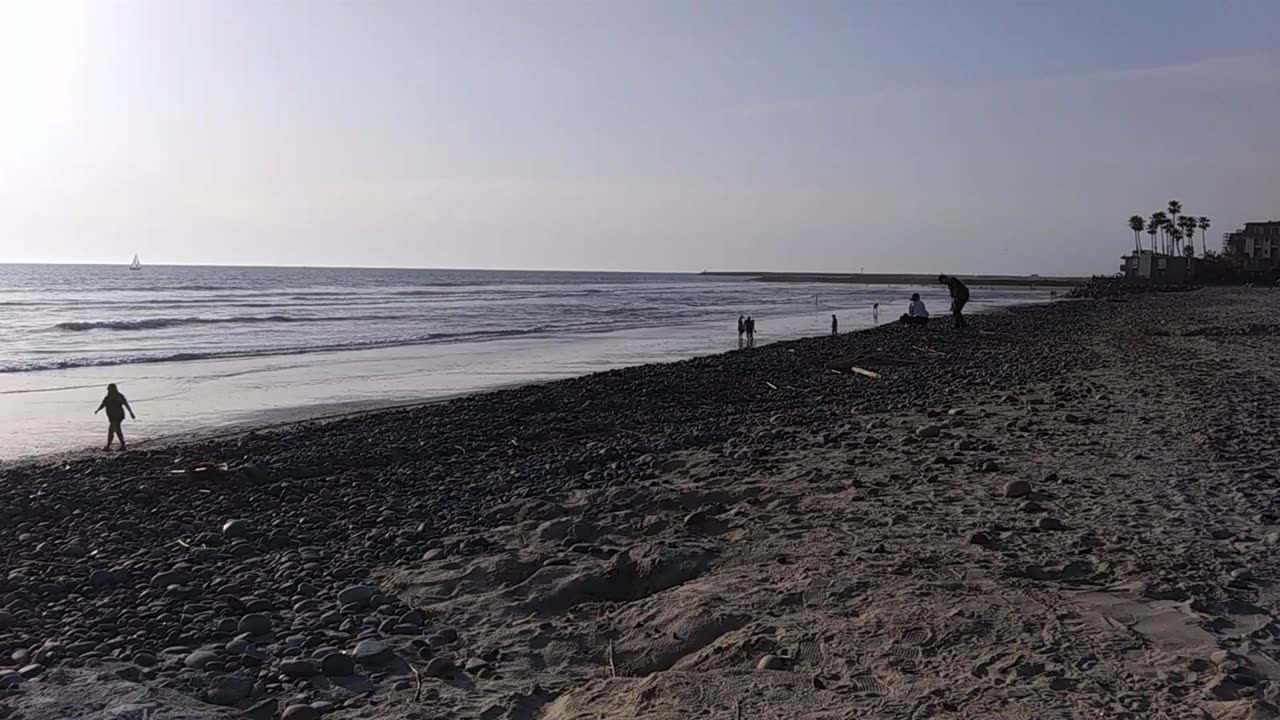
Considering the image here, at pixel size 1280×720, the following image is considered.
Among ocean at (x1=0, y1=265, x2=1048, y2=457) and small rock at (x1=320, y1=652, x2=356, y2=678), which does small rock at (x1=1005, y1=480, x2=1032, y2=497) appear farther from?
ocean at (x1=0, y1=265, x2=1048, y2=457)

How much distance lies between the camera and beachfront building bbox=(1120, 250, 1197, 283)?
317 feet

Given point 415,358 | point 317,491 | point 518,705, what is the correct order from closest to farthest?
point 518,705 → point 317,491 → point 415,358

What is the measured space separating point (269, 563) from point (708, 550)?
330cm

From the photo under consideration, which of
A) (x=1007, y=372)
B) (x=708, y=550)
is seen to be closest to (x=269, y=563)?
(x=708, y=550)

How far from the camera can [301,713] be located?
4.68 m

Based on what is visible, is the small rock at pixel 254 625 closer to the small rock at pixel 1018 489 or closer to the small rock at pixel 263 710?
the small rock at pixel 263 710

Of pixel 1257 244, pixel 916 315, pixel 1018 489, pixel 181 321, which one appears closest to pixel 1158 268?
pixel 1257 244

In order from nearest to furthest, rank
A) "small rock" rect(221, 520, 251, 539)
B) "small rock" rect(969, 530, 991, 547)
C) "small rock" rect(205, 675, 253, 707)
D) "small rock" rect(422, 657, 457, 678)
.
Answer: "small rock" rect(205, 675, 253, 707) → "small rock" rect(422, 657, 457, 678) → "small rock" rect(969, 530, 991, 547) → "small rock" rect(221, 520, 251, 539)

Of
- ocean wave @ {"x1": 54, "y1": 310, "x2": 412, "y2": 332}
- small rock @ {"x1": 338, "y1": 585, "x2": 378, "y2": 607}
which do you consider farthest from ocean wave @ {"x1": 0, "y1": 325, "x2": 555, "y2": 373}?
small rock @ {"x1": 338, "y1": 585, "x2": 378, "y2": 607}

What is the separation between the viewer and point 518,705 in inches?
183

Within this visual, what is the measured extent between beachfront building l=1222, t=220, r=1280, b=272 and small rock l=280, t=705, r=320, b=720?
112254 millimetres

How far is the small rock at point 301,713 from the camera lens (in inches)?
183

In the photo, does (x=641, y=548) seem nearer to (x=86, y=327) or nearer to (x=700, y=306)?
(x=86, y=327)

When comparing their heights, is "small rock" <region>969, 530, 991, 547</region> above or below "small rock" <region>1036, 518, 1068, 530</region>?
below
